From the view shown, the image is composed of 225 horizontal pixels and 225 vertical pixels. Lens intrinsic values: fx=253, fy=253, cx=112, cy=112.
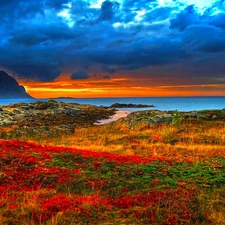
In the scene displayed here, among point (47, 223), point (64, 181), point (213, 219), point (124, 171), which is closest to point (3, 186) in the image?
point (64, 181)

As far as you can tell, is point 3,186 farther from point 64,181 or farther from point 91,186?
point 91,186

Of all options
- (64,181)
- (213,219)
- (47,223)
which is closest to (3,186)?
(64,181)

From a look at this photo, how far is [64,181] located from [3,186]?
237 centimetres

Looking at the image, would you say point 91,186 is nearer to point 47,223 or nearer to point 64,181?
point 64,181

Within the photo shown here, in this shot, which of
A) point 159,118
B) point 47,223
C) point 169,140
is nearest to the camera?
point 47,223

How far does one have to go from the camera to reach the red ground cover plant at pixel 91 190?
7121 millimetres

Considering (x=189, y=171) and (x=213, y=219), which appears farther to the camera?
(x=189, y=171)

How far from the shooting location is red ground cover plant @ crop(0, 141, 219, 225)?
7121 millimetres

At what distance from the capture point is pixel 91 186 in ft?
33.6

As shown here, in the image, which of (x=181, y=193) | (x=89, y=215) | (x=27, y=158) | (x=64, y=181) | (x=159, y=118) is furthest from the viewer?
(x=159, y=118)

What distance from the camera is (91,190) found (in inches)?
389

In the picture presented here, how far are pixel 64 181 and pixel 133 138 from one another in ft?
55.8

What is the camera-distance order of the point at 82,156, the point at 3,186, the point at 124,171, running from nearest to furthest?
the point at 3,186 → the point at 124,171 → the point at 82,156

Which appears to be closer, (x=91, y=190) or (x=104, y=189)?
(x=91, y=190)
